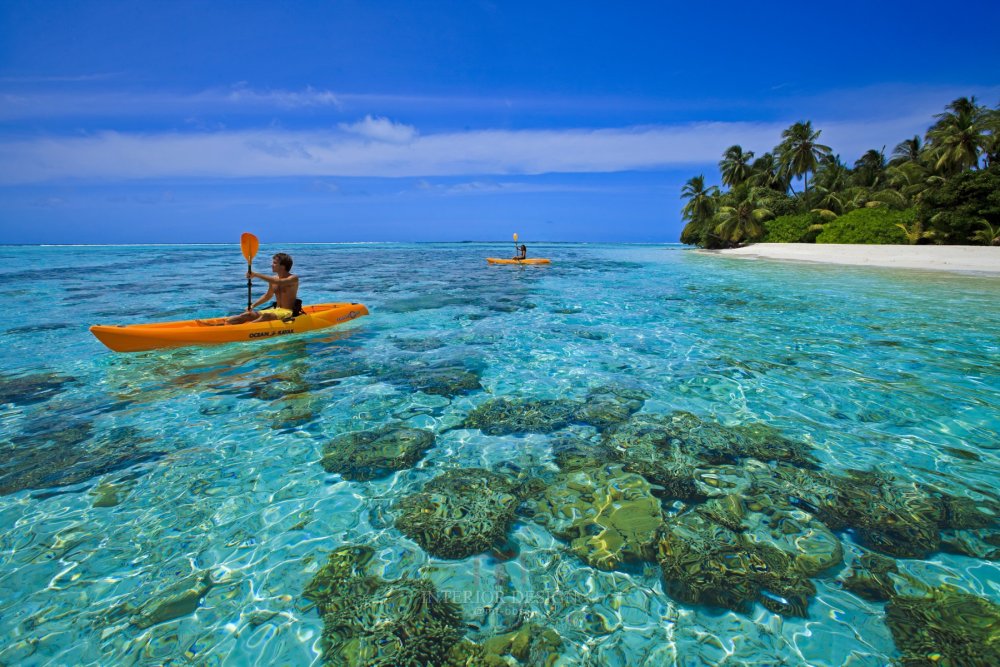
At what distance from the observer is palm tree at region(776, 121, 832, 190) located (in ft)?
169

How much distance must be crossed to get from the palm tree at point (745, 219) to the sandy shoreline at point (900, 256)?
7.90m

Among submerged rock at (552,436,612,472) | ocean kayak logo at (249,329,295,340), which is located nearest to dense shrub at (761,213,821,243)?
submerged rock at (552,436,612,472)

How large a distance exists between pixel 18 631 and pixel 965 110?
5858 centimetres

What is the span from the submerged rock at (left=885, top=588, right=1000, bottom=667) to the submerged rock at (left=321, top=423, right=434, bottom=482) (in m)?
4.33

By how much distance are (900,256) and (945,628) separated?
132 feet

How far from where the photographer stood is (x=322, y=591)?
10.6ft

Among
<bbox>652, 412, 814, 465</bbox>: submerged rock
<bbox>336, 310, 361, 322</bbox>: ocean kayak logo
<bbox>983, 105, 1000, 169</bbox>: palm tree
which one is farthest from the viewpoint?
<bbox>983, 105, 1000, 169</bbox>: palm tree

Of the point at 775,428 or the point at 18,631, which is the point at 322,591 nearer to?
the point at 18,631

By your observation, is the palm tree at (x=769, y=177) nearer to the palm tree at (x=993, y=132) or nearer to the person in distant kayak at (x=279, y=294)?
the palm tree at (x=993, y=132)

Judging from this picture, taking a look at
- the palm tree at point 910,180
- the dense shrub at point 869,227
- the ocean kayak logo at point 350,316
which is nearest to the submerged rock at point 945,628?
the ocean kayak logo at point 350,316

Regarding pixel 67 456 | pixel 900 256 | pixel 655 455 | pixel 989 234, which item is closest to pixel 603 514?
pixel 655 455

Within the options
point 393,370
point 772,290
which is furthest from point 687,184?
point 393,370

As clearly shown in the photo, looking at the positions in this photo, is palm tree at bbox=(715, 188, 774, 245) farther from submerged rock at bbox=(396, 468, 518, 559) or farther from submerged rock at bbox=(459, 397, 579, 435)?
submerged rock at bbox=(396, 468, 518, 559)

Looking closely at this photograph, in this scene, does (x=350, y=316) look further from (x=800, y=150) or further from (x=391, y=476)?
(x=800, y=150)
